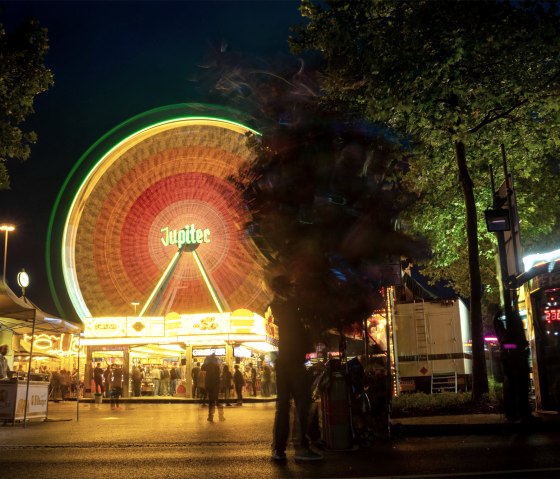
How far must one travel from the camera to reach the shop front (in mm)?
29500

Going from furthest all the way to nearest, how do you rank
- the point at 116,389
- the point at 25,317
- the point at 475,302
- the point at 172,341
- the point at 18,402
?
the point at 172,341 < the point at 116,389 < the point at 25,317 < the point at 18,402 < the point at 475,302

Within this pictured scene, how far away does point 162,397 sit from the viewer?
28734 millimetres

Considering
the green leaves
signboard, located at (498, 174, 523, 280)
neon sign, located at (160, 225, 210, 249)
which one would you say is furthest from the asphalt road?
neon sign, located at (160, 225, 210, 249)

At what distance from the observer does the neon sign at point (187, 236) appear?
2977 cm

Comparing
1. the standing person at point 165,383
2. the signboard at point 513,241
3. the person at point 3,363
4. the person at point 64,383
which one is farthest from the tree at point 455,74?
the person at point 64,383

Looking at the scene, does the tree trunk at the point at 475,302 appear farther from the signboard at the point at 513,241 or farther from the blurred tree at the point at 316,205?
the blurred tree at the point at 316,205

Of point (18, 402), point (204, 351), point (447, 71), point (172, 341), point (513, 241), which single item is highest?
point (447, 71)

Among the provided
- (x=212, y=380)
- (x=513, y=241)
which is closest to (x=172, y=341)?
(x=212, y=380)

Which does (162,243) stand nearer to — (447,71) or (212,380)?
(212,380)

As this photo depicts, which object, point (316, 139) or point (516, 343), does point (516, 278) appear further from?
point (316, 139)

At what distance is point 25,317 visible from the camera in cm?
1473

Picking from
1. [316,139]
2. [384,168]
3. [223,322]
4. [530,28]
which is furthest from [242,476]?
[223,322]

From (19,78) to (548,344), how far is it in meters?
11.9

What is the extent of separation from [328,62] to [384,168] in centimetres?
522
